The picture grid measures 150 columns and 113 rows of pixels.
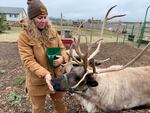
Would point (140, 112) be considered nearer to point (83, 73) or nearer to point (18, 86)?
point (83, 73)

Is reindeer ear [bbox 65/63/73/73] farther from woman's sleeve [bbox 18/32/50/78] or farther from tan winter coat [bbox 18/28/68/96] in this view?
woman's sleeve [bbox 18/32/50/78]

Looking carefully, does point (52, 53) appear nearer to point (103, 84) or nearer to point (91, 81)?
point (91, 81)

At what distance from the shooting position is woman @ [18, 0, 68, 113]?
3660mm

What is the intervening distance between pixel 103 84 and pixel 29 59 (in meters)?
1.43

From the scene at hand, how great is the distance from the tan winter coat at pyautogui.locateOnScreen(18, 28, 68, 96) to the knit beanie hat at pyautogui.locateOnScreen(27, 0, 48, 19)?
250 mm

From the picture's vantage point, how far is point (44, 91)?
3963mm

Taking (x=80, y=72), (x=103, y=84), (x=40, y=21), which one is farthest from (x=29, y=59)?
(x=103, y=84)

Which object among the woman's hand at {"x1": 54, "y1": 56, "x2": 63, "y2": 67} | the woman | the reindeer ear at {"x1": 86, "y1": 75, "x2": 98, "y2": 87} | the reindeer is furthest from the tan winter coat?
the reindeer ear at {"x1": 86, "y1": 75, "x2": 98, "y2": 87}

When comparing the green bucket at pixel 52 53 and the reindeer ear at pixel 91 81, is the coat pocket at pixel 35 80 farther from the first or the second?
the reindeer ear at pixel 91 81

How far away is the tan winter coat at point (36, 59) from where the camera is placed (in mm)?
3674

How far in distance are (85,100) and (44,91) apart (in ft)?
2.94

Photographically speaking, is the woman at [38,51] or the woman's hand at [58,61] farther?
the woman's hand at [58,61]

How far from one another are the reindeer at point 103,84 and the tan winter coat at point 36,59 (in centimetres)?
22

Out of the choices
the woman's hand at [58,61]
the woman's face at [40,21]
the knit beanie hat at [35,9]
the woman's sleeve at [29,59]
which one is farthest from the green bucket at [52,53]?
the knit beanie hat at [35,9]
